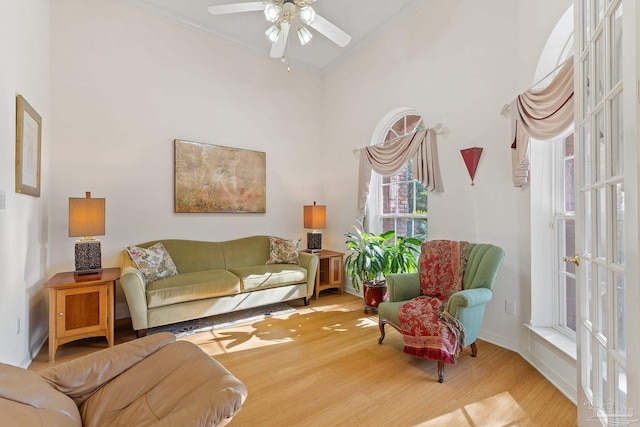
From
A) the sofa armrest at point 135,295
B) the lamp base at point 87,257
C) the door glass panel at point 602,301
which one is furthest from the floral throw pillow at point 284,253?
the door glass panel at point 602,301

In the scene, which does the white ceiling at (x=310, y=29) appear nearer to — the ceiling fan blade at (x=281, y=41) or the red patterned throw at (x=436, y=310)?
the ceiling fan blade at (x=281, y=41)

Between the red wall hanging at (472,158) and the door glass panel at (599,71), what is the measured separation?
1.49 m

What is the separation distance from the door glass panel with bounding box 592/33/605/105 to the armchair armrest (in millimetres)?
1391

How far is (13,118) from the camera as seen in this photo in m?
2.04

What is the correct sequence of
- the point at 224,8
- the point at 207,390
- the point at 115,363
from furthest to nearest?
1. the point at 224,8
2. the point at 115,363
3. the point at 207,390

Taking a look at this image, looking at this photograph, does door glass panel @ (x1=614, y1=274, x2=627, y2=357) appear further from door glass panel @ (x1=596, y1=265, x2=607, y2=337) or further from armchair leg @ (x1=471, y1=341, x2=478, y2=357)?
armchair leg @ (x1=471, y1=341, x2=478, y2=357)

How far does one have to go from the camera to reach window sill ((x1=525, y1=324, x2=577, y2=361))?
1902 mm

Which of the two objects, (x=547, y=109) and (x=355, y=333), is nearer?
(x=547, y=109)

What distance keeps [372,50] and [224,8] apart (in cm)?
226

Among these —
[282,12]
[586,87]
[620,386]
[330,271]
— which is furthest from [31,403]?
[330,271]

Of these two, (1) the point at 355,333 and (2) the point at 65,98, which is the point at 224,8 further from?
(1) the point at 355,333

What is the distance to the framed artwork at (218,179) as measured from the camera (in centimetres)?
361

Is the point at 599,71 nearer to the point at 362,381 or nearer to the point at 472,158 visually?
the point at 472,158

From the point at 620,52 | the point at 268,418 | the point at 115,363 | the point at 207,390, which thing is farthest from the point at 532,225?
the point at 115,363
